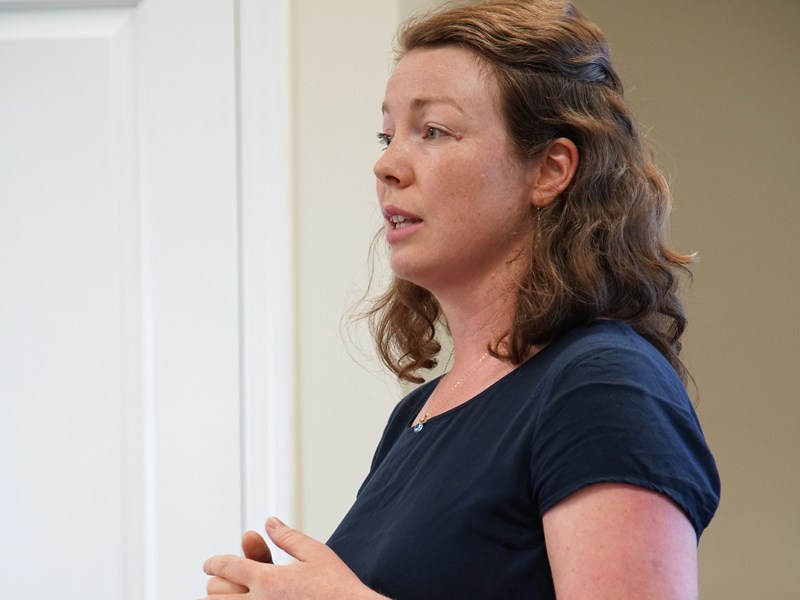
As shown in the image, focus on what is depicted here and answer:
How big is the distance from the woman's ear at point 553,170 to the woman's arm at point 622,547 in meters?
0.36

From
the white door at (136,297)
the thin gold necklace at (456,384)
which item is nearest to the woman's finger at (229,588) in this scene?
the thin gold necklace at (456,384)

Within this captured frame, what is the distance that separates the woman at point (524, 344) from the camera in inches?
31.5

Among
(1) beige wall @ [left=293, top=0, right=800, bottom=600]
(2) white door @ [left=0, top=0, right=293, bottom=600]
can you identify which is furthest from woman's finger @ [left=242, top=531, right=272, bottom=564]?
(1) beige wall @ [left=293, top=0, right=800, bottom=600]

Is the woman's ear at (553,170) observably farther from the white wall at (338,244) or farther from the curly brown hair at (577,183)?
the white wall at (338,244)

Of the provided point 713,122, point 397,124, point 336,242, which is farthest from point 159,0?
point 713,122

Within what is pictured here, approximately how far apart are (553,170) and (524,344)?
19 centimetres

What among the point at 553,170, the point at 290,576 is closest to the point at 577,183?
the point at 553,170

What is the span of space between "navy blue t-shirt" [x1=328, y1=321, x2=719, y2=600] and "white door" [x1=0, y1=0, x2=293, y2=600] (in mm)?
766

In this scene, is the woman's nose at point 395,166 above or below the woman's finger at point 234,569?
above

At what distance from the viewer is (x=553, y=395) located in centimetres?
86

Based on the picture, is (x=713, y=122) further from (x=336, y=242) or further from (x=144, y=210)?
(x=144, y=210)

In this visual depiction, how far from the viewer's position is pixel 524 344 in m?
0.99

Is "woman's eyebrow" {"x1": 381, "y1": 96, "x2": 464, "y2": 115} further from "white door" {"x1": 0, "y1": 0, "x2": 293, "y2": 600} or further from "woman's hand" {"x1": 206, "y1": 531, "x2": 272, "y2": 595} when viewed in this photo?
"white door" {"x1": 0, "y1": 0, "x2": 293, "y2": 600}

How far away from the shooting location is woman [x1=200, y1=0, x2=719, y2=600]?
31.5 inches
